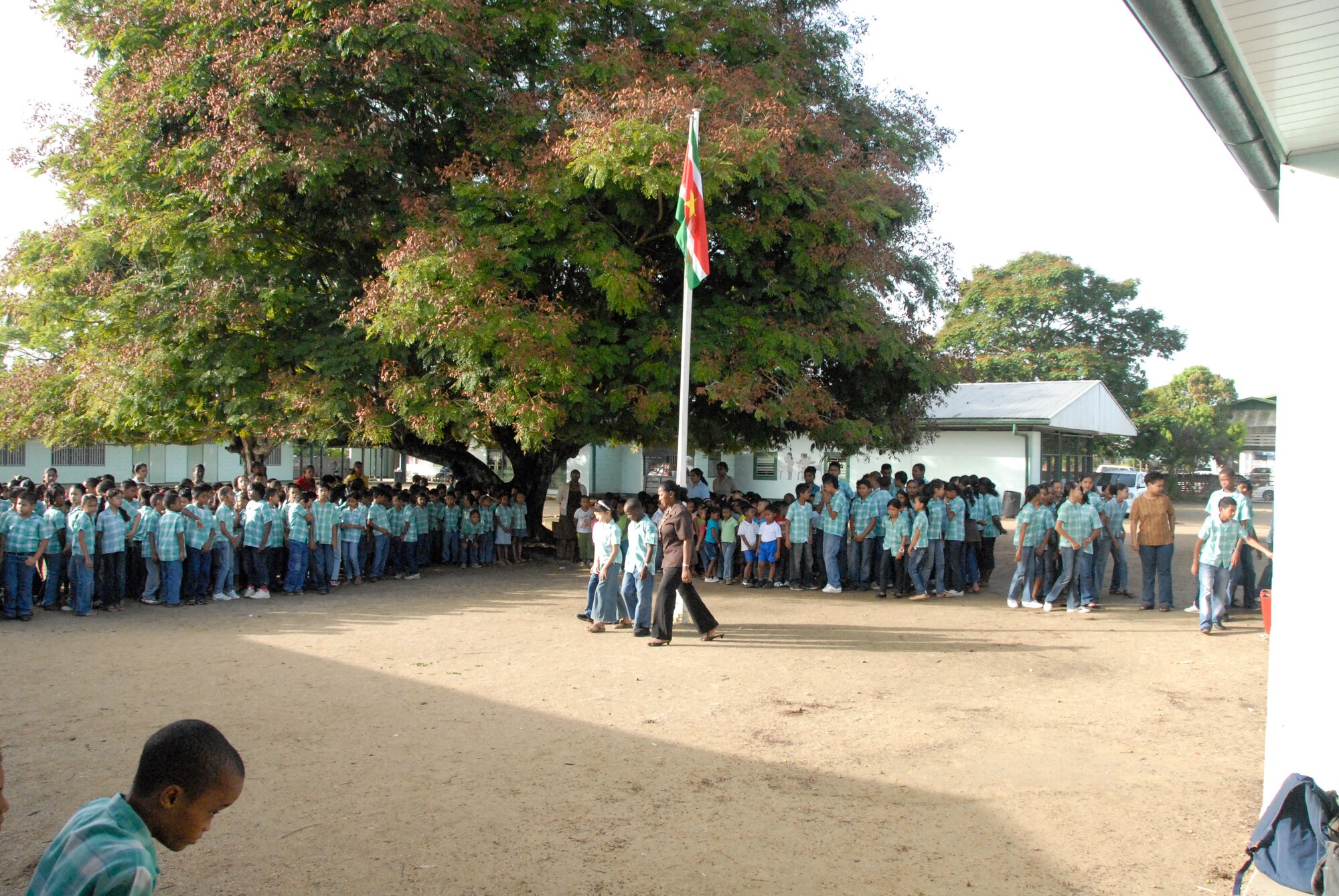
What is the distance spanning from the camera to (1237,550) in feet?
36.6

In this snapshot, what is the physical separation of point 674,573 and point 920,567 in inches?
199

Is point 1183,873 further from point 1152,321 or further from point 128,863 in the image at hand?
point 1152,321

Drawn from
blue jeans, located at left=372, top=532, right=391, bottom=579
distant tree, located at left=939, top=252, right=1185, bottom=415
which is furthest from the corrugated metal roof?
blue jeans, located at left=372, top=532, right=391, bottom=579

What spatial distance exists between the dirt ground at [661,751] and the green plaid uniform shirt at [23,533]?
2.85 feet

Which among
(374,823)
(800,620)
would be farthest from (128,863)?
(800,620)

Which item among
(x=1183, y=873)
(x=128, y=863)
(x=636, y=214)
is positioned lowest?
(x=1183, y=873)

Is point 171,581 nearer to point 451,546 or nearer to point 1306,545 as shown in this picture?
point 451,546

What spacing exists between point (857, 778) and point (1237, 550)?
25.0 feet

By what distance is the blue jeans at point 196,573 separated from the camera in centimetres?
1205

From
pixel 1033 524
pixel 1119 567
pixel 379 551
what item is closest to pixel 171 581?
pixel 379 551

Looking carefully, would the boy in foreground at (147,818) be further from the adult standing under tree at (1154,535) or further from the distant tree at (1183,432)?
the distant tree at (1183,432)

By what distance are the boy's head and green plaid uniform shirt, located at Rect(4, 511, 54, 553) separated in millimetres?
10144

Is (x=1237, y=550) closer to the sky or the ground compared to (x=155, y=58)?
closer to the ground

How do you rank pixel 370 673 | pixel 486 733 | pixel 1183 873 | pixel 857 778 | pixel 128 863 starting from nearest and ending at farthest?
1. pixel 128 863
2. pixel 1183 873
3. pixel 857 778
4. pixel 486 733
5. pixel 370 673
